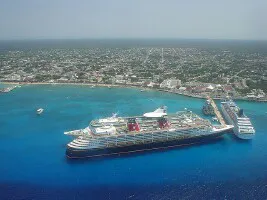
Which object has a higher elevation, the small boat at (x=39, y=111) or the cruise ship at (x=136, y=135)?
the cruise ship at (x=136, y=135)

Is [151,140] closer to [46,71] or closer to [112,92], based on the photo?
[112,92]

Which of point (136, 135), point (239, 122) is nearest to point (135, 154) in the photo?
point (136, 135)

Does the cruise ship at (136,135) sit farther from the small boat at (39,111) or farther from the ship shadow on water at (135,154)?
the small boat at (39,111)

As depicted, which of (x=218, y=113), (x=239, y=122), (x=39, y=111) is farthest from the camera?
(x=218, y=113)

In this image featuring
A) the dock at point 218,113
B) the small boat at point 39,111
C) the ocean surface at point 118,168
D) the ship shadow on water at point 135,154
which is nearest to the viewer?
the ocean surface at point 118,168

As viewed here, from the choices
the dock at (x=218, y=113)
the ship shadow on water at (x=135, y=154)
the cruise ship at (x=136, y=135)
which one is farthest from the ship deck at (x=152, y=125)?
the dock at (x=218, y=113)

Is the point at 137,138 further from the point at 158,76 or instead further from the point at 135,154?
the point at 158,76

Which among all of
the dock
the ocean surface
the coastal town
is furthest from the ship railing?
the coastal town
